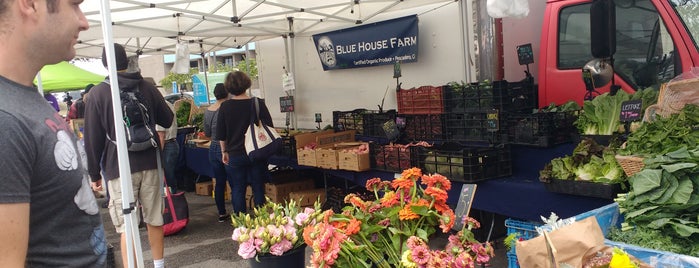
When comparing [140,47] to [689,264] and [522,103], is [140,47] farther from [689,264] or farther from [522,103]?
[689,264]

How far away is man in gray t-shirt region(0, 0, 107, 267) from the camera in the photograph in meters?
1.14

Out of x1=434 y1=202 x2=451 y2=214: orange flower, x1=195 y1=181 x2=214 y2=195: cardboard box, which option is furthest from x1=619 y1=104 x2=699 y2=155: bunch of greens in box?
x1=195 y1=181 x2=214 y2=195: cardboard box

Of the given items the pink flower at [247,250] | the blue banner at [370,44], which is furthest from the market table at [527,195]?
the blue banner at [370,44]

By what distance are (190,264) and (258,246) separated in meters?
2.97

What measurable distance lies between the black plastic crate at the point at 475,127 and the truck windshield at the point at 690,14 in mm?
1578

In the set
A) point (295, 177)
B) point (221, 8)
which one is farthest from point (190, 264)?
point (221, 8)

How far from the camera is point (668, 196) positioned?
2.51 metres

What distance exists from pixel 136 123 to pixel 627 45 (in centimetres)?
399

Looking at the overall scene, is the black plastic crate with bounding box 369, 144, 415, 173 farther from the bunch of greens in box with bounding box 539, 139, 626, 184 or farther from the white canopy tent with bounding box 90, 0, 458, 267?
the white canopy tent with bounding box 90, 0, 458, 267

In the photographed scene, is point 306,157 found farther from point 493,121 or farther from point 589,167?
point 589,167

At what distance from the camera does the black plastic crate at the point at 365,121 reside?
5812mm

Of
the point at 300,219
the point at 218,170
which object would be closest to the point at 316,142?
the point at 218,170

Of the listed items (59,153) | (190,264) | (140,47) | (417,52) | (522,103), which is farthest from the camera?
(140,47)

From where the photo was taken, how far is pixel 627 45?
14.9 ft
